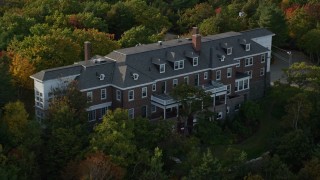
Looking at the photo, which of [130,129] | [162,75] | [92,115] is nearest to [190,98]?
[162,75]

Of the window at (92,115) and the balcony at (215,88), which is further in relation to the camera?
the balcony at (215,88)

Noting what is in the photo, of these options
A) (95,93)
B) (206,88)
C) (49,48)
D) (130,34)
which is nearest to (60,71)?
(95,93)

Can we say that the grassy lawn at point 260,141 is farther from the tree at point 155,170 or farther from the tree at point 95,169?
the tree at point 95,169

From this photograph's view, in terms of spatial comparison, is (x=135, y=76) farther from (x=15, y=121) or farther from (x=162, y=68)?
(x=15, y=121)

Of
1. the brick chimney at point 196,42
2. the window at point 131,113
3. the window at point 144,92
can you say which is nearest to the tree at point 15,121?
the window at point 131,113

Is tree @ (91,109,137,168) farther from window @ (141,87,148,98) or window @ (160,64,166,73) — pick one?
window @ (160,64,166,73)

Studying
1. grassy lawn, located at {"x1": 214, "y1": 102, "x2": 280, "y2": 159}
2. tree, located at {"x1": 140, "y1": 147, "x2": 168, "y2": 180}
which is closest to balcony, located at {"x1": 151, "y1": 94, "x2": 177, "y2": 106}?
grassy lawn, located at {"x1": 214, "y1": 102, "x2": 280, "y2": 159}
